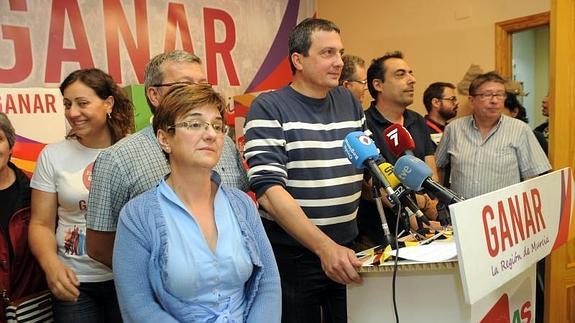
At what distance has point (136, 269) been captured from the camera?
122cm

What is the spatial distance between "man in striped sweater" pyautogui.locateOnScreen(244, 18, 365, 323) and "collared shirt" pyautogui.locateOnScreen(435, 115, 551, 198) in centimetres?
120

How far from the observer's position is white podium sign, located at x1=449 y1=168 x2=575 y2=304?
3.88 ft

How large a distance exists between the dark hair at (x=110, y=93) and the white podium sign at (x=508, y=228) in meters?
1.41

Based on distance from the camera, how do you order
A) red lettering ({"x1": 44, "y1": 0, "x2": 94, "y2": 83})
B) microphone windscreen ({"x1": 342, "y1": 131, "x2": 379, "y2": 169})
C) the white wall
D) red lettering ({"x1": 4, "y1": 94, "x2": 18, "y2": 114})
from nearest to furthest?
microphone windscreen ({"x1": 342, "y1": 131, "x2": 379, "y2": 169})
red lettering ({"x1": 4, "y1": 94, "x2": 18, "y2": 114})
red lettering ({"x1": 44, "y1": 0, "x2": 94, "y2": 83})
the white wall

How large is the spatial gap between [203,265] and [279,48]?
4.03 meters

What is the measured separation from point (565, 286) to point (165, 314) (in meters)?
2.21

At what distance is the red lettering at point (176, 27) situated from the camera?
4.13m

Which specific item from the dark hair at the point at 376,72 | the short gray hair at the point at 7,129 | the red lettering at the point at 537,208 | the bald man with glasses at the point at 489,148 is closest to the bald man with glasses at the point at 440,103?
the bald man with glasses at the point at 489,148

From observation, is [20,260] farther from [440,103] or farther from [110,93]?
[440,103]

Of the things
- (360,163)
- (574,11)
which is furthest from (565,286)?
(360,163)

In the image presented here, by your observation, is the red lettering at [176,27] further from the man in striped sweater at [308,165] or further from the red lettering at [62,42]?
the man in striped sweater at [308,165]

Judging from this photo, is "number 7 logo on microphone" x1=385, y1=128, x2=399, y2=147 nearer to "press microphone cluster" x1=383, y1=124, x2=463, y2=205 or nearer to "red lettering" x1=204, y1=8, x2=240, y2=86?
"press microphone cluster" x1=383, y1=124, x2=463, y2=205

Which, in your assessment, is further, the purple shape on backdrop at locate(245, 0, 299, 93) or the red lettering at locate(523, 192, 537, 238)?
the purple shape on backdrop at locate(245, 0, 299, 93)

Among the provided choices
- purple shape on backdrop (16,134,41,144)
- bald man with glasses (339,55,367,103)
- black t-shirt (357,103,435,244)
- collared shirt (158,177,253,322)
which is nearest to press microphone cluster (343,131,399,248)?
collared shirt (158,177,253,322)
